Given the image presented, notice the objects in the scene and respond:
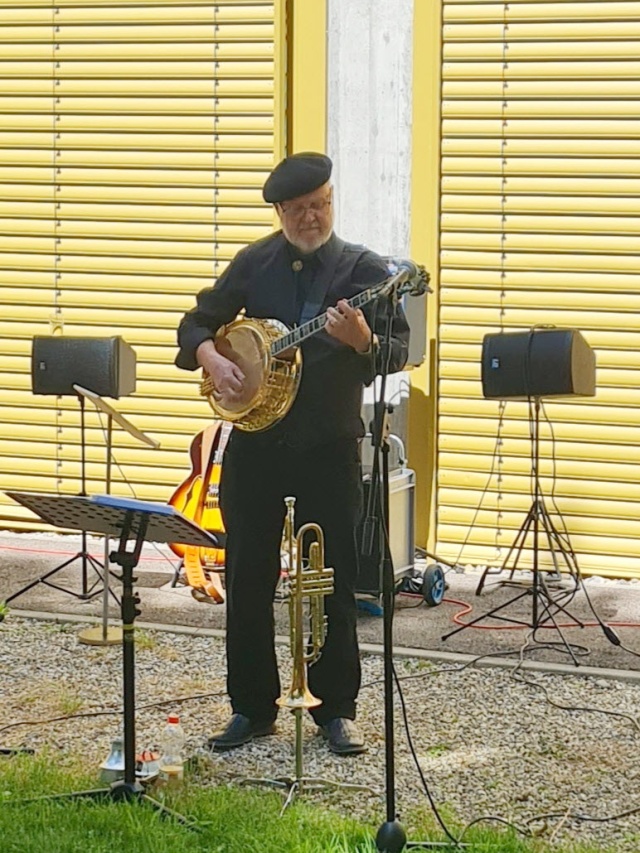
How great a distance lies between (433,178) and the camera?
8.59 metres

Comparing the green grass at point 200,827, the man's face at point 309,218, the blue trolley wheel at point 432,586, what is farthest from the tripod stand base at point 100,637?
the man's face at point 309,218

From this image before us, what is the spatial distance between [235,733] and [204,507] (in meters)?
2.71

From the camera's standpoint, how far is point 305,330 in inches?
198

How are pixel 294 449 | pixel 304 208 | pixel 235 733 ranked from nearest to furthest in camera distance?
pixel 304 208 → pixel 294 449 → pixel 235 733

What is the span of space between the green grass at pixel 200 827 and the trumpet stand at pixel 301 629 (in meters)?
0.13

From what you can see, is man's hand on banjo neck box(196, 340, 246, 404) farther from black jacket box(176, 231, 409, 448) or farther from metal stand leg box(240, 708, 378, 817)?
metal stand leg box(240, 708, 378, 817)

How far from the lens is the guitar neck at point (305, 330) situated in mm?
4879

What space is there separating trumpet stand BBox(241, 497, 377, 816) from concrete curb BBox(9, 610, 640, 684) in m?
1.69

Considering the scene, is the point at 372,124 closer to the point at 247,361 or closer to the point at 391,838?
the point at 247,361

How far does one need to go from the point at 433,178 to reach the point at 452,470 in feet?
5.92

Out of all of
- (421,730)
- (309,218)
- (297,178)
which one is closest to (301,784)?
(421,730)

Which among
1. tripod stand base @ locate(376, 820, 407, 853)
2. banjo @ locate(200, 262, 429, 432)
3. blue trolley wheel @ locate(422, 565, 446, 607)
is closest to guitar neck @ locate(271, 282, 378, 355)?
banjo @ locate(200, 262, 429, 432)

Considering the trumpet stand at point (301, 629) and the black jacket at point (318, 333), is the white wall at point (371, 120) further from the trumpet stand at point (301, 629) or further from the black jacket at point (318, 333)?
the trumpet stand at point (301, 629)

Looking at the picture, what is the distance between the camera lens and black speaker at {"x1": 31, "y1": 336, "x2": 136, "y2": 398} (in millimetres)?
7738
